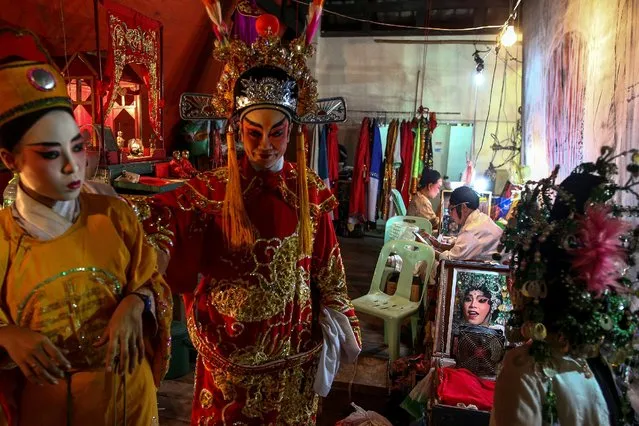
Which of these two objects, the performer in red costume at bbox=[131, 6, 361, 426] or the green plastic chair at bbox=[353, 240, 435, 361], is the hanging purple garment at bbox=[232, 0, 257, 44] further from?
the performer in red costume at bbox=[131, 6, 361, 426]

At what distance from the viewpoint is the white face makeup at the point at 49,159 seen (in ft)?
3.42

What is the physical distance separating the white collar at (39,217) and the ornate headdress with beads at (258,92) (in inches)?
24.1

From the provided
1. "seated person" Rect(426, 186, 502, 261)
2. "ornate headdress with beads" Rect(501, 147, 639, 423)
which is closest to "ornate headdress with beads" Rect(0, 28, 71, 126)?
"ornate headdress with beads" Rect(501, 147, 639, 423)

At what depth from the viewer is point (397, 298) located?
425 centimetres

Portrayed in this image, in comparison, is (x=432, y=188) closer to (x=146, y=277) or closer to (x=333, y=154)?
(x=333, y=154)

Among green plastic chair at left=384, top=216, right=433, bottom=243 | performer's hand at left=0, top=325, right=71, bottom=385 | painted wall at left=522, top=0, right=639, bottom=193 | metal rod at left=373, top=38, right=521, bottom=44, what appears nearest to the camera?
performer's hand at left=0, top=325, right=71, bottom=385

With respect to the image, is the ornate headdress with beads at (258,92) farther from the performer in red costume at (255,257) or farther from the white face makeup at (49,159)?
the white face makeup at (49,159)

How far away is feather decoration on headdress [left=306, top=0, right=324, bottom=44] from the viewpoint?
1777 mm

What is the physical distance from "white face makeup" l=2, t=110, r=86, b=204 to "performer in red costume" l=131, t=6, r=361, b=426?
48cm

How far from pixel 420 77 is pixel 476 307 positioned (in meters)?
6.22

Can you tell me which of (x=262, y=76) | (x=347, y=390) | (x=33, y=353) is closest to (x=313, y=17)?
(x=262, y=76)

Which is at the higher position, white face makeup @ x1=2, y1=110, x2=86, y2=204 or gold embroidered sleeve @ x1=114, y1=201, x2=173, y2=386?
white face makeup @ x1=2, y1=110, x2=86, y2=204

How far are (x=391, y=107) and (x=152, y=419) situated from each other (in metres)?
7.98

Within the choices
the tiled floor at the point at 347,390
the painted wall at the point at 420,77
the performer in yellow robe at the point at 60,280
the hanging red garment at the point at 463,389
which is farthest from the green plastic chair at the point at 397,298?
the painted wall at the point at 420,77
